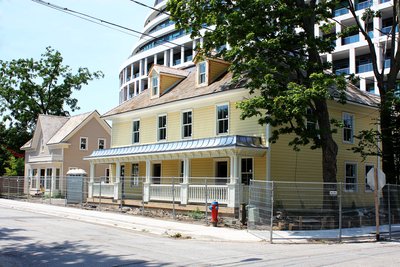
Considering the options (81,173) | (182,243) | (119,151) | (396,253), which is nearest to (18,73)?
(81,173)

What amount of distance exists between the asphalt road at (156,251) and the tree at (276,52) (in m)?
4.38

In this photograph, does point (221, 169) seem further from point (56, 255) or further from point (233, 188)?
point (56, 255)

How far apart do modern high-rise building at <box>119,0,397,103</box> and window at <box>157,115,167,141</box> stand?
44.0ft

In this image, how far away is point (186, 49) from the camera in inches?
3182

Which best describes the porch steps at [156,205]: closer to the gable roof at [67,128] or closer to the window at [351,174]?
the window at [351,174]

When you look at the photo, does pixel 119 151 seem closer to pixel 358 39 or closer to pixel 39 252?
pixel 39 252

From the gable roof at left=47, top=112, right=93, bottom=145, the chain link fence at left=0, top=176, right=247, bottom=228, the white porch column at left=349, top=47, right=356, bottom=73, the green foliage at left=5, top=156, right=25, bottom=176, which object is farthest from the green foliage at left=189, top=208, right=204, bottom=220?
the white porch column at left=349, top=47, right=356, bottom=73

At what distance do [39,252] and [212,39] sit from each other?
1213 centimetres

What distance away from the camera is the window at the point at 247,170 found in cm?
2445

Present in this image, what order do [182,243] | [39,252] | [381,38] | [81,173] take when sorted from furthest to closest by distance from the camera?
[381,38] < [81,173] < [182,243] < [39,252]

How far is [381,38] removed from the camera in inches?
2092

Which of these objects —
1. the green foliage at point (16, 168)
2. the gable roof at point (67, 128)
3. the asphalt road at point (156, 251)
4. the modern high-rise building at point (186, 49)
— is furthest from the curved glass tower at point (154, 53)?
the asphalt road at point (156, 251)

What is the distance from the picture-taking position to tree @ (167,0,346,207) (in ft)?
59.2

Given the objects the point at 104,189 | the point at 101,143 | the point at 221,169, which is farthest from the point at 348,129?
the point at 101,143
